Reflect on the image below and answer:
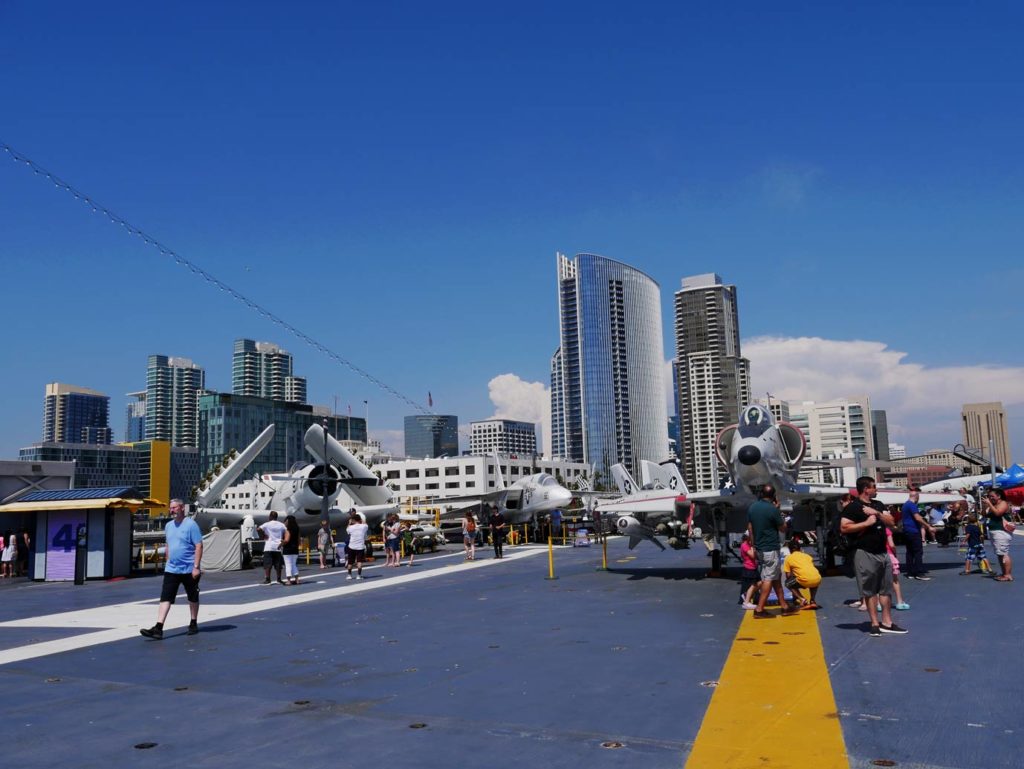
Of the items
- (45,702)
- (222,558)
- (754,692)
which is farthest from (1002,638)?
(222,558)

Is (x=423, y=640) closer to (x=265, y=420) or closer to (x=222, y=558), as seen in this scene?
(x=222, y=558)

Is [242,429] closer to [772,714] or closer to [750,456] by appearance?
[750,456]

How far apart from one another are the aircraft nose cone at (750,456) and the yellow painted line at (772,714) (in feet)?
20.5

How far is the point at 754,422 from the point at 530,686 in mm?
10258

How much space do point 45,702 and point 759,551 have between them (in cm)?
945

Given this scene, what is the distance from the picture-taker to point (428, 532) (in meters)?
35.3

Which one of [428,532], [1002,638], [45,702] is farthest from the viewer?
[428,532]

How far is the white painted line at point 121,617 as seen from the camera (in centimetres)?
1066

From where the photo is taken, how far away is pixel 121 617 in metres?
14.0

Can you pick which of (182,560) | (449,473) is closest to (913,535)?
(182,560)

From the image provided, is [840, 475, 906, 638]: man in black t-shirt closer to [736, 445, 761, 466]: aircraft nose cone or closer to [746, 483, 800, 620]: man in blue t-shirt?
[746, 483, 800, 620]: man in blue t-shirt

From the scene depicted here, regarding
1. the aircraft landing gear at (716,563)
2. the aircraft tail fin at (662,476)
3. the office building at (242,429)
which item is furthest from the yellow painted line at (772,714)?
the office building at (242,429)

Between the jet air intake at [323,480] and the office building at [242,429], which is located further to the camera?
the office building at [242,429]

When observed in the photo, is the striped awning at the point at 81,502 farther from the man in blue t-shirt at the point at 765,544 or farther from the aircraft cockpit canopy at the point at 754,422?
the man in blue t-shirt at the point at 765,544
